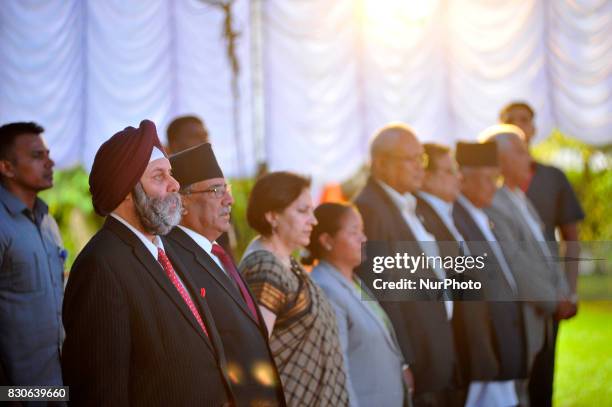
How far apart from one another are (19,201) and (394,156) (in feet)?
5.10

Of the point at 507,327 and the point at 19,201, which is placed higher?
the point at 19,201

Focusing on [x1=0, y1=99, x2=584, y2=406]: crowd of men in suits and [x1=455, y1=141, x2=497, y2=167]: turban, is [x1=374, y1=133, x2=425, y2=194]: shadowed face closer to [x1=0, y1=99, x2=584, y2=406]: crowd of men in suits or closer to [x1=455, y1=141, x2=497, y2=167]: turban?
[x1=0, y1=99, x2=584, y2=406]: crowd of men in suits

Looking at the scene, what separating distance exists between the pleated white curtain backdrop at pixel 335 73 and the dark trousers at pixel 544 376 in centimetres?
122

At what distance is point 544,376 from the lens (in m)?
4.08

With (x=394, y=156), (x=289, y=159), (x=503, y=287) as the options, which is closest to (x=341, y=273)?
(x=394, y=156)

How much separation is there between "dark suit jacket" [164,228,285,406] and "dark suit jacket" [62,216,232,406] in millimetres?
171

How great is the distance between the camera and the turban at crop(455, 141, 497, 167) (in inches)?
151

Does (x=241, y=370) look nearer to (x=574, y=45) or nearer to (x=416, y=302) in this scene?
Result: (x=416, y=302)

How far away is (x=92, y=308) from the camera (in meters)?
1.89

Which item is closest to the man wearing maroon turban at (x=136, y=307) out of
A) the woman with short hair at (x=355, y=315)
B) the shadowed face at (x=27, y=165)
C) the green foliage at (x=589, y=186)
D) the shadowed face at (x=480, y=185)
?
the woman with short hair at (x=355, y=315)

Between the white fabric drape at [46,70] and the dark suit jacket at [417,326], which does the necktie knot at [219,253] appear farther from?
the white fabric drape at [46,70]

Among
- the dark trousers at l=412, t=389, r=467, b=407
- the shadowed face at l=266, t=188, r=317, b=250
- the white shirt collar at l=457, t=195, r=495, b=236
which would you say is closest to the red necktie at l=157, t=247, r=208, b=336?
the shadowed face at l=266, t=188, r=317, b=250

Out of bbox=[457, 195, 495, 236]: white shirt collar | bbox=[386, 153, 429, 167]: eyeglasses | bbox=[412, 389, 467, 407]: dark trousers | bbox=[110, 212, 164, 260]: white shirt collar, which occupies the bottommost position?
bbox=[412, 389, 467, 407]: dark trousers

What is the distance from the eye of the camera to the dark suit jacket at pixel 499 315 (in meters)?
3.58
